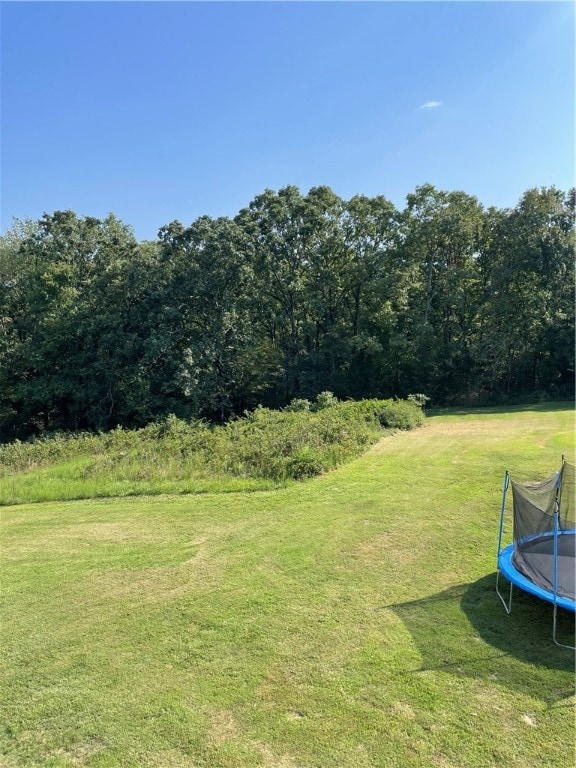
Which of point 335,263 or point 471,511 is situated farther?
point 335,263

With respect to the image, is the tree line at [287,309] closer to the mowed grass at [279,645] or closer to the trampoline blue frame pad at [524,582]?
the mowed grass at [279,645]

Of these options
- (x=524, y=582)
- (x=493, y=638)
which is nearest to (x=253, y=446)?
(x=524, y=582)

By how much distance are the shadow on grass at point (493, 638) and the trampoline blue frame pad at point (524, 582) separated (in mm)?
275

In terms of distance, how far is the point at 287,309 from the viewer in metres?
28.4

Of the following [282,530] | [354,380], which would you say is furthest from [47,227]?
[282,530]

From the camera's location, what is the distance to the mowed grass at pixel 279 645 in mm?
2971

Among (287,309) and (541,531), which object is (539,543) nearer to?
(541,531)

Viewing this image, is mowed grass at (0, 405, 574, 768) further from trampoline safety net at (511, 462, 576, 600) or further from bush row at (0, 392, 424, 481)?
bush row at (0, 392, 424, 481)

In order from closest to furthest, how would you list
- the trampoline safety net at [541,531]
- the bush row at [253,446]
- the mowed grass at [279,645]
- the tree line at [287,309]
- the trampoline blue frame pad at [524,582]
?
the mowed grass at [279,645] < the trampoline blue frame pad at [524,582] < the trampoline safety net at [541,531] < the bush row at [253,446] < the tree line at [287,309]

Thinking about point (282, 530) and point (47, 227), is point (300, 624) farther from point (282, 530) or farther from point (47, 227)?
point (47, 227)

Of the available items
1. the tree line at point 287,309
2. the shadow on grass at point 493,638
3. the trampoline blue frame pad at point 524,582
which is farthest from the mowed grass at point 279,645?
the tree line at point 287,309

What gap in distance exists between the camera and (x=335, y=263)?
91.6 ft

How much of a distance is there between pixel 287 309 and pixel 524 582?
25.0m

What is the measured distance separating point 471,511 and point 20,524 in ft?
23.6
